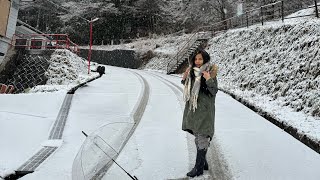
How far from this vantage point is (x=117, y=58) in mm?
37969

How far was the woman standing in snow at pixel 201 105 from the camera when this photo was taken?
4.11 metres

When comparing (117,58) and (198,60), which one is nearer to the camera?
(198,60)

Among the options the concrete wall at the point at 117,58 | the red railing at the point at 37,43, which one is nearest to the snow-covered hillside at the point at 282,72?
the red railing at the point at 37,43

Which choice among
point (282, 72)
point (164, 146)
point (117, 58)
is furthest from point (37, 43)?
point (164, 146)

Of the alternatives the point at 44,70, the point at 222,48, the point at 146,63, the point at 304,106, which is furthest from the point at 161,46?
the point at 304,106

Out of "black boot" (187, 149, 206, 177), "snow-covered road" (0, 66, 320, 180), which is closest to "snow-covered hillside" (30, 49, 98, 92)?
"snow-covered road" (0, 66, 320, 180)

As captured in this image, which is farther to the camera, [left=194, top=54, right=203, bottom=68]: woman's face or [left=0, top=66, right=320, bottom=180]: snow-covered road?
[left=0, top=66, right=320, bottom=180]: snow-covered road

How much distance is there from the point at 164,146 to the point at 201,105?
5.60 ft

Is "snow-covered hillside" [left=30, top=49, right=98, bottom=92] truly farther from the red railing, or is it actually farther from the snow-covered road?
the snow-covered road

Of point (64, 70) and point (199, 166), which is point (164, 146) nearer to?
point (199, 166)

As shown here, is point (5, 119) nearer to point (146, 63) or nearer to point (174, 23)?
point (146, 63)

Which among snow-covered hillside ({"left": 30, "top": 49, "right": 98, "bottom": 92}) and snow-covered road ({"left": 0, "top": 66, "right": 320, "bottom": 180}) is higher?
snow-covered hillside ({"left": 30, "top": 49, "right": 98, "bottom": 92})

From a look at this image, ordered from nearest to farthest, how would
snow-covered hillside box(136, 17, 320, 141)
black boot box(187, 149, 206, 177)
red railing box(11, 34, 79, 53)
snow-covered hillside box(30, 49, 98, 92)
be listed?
black boot box(187, 149, 206, 177) < snow-covered hillside box(136, 17, 320, 141) < snow-covered hillside box(30, 49, 98, 92) < red railing box(11, 34, 79, 53)

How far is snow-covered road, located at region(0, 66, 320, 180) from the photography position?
14.6 feet
